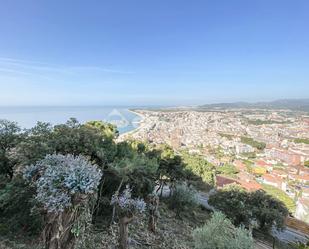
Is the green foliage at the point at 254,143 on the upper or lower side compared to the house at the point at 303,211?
lower

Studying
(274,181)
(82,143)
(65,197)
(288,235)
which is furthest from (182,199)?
(274,181)

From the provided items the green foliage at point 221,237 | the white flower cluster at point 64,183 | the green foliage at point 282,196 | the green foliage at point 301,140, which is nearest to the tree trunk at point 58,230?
the white flower cluster at point 64,183

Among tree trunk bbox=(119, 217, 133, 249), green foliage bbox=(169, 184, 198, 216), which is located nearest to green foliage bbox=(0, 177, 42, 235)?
tree trunk bbox=(119, 217, 133, 249)

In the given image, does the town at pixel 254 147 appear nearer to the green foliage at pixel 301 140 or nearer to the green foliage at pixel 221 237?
the green foliage at pixel 301 140

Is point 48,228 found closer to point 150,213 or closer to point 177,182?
point 150,213

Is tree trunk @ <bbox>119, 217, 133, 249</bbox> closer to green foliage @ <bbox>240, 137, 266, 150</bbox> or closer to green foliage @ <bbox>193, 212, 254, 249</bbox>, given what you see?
green foliage @ <bbox>193, 212, 254, 249</bbox>

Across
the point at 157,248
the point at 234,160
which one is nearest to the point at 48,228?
the point at 157,248
